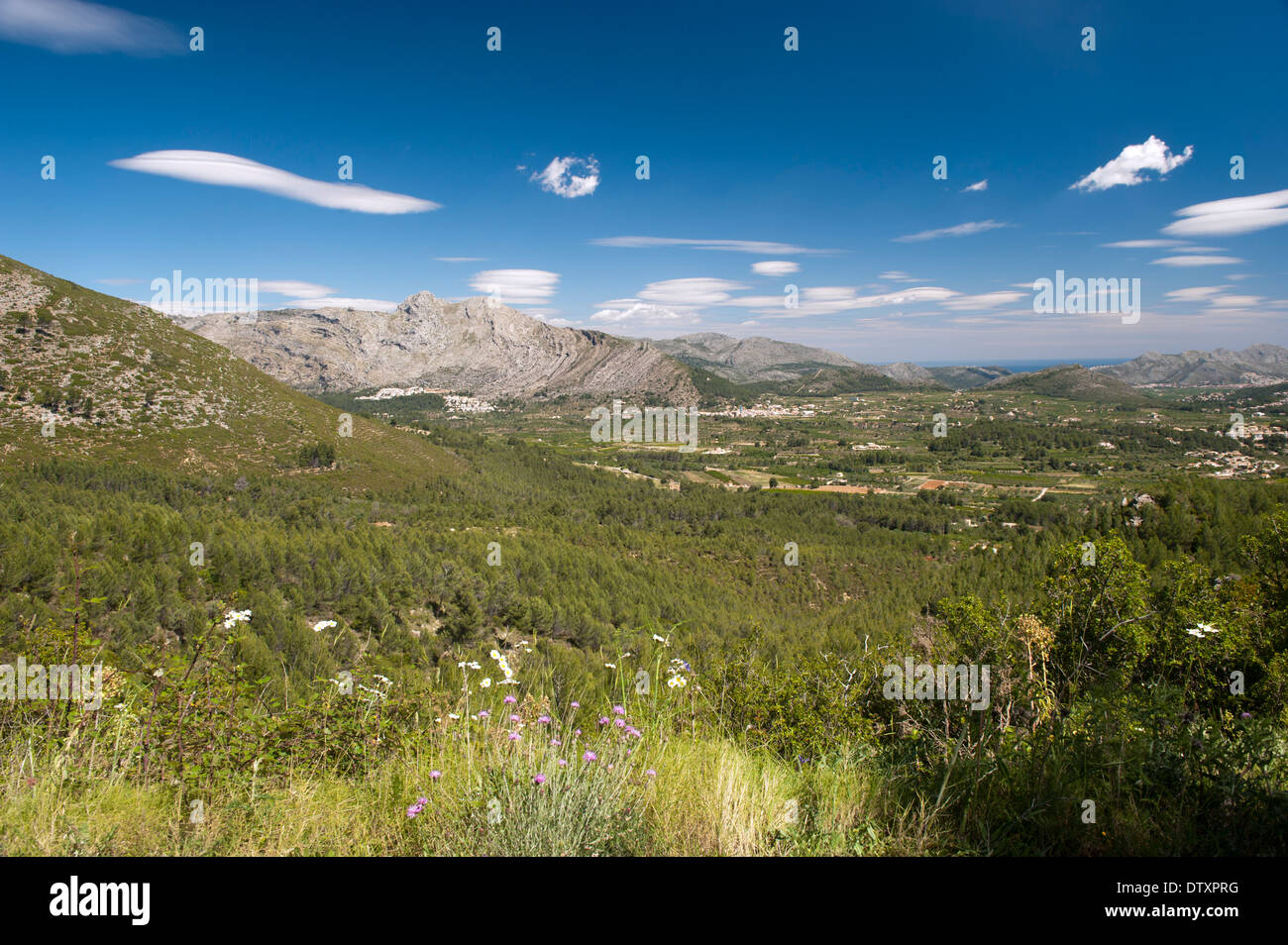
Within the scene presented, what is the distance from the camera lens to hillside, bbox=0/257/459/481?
45.8m

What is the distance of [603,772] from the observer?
8.38ft

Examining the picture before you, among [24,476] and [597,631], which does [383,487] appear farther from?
[597,631]

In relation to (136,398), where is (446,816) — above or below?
below

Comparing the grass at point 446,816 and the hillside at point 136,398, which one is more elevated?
the hillside at point 136,398

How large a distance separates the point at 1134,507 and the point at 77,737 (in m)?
73.0

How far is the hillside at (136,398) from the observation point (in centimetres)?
4575

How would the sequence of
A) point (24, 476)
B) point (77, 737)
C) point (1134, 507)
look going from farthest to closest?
point (1134, 507), point (24, 476), point (77, 737)

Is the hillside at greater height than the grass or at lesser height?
greater

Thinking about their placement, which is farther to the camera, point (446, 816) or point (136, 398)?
point (136, 398)

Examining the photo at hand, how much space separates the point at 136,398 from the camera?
170 feet

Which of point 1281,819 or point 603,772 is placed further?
point 603,772

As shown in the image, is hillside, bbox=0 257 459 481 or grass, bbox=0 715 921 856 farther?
hillside, bbox=0 257 459 481

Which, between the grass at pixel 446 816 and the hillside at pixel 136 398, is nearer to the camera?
the grass at pixel 446 816
